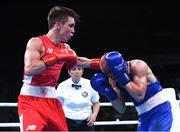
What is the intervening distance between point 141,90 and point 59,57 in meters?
0.62

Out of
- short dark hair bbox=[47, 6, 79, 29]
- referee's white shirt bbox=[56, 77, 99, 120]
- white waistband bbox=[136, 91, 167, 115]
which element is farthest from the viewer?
referee's white shirt bbox=[56, 77, 99, 120]

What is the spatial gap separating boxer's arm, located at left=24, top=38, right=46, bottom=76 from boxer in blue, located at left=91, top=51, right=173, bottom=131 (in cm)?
43

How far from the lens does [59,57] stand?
2750 mm

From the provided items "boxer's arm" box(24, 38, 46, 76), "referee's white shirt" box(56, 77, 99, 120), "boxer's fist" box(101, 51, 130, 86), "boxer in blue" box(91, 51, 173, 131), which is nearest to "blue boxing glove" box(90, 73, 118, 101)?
"boxer in blue" box(91, 51, 173, 131)

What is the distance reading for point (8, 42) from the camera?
9.76 metres

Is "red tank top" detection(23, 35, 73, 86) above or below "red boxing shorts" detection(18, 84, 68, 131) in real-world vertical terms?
above

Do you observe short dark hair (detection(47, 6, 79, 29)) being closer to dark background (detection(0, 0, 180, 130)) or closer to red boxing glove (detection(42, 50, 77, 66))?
red boxing glove (detection(42, 50, 77, 66))

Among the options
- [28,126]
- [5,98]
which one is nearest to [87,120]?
[28,126]

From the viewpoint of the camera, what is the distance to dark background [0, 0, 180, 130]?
9312 mm

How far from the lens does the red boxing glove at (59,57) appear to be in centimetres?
270

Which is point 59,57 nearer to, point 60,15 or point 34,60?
point 34,60

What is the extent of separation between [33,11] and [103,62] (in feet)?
22.9

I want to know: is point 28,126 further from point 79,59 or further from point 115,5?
point 115,5

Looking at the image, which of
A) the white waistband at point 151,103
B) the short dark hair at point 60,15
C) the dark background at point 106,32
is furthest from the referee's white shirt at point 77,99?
the dark background at point 106,32
